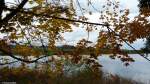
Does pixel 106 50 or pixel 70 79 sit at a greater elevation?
pixel 106 50

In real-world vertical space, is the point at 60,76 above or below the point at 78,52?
below

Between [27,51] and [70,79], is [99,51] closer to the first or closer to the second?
[27,51]

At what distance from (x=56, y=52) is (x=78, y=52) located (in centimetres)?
114

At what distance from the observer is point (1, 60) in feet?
38.5

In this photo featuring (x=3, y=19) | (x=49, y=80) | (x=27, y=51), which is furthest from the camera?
(x=49, y=80)

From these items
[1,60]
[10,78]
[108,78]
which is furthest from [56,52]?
[108,78]

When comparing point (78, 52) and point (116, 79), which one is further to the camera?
point (116, 79)

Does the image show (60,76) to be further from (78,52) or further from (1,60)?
(78,52)

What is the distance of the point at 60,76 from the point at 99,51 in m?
8.86

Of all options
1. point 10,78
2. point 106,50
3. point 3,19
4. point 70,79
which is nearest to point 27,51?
point 106,50

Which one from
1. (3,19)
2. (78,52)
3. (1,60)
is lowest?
(1,60)

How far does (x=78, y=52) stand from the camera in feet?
29.5

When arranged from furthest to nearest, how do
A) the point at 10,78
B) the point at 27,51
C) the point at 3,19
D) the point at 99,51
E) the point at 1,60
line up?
the point at 10,78, the point at 1,60, the point at 27,51, the point at 99,51, the point at 3,19

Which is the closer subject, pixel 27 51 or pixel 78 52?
pixel 78 52
